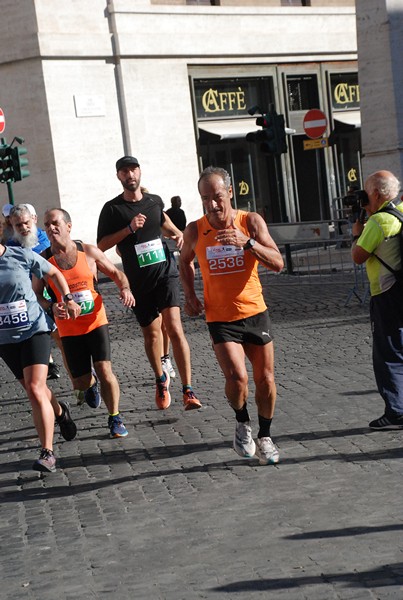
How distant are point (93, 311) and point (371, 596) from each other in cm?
430

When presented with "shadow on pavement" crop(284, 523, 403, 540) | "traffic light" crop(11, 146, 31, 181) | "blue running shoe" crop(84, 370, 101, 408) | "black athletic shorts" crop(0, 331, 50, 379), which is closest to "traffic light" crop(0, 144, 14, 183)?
"traffic light" crop(11, 146, 31, 181)

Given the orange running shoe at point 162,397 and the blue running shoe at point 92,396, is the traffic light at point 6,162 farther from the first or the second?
the orange running shoe at point 162,397

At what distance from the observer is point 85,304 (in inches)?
340

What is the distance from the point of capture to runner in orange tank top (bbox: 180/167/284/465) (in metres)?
7.31

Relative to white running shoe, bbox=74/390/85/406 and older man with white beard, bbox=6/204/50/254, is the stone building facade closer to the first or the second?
white running shoe, bbox=74/390/85/406

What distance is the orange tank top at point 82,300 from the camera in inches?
341

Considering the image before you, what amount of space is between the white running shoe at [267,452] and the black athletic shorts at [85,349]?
1.71 metres

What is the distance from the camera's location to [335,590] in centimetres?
496

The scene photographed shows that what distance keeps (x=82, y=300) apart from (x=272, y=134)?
1553 cm

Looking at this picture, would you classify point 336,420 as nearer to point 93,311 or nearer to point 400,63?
point 93,311

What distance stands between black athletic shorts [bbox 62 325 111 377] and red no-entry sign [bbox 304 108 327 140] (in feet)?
55.1

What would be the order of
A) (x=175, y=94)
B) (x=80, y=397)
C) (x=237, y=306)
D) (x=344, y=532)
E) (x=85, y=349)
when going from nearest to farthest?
(x=344, y=532) → (x=237, y=306) → (x=85, y=349) → (x=80, y=397) → (x=175, y=94)

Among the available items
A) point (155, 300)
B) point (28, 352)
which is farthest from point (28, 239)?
point (155, 300)

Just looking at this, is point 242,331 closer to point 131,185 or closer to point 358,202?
point 358,202
